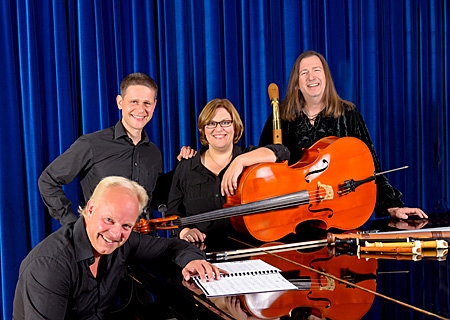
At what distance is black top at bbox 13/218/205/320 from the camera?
1.38 m

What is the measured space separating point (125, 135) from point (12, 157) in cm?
64

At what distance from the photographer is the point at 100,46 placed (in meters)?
2.72

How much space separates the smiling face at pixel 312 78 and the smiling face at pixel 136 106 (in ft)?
2.51

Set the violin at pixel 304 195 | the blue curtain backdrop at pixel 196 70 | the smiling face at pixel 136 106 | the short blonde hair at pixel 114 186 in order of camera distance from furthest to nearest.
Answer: the blue curtain backdrop at pixel 196 70
the smiling face at pixel 136 106
the violin at pixel 304 195
the short blonde hair at pixel 114 186

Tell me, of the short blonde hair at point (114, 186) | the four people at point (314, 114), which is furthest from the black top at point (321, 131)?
the short blonde hair at point (114, 186)

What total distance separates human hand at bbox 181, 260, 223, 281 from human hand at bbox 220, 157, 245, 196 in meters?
0.52

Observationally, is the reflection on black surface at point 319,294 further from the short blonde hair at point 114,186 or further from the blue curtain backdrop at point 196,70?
the blue curtain backdrop at point 196,70

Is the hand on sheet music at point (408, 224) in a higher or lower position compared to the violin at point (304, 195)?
lower

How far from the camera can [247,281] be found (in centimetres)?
136

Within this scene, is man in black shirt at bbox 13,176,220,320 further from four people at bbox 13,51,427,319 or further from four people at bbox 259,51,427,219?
four people at bbox 259,51,427,219

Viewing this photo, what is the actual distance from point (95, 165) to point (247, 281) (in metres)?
1.22

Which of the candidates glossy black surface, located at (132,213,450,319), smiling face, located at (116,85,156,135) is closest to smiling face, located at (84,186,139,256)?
glossy black surface, located at (132,213,450,319)

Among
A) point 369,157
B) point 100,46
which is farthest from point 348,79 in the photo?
point 100,46

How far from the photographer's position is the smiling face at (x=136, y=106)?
2350mm
